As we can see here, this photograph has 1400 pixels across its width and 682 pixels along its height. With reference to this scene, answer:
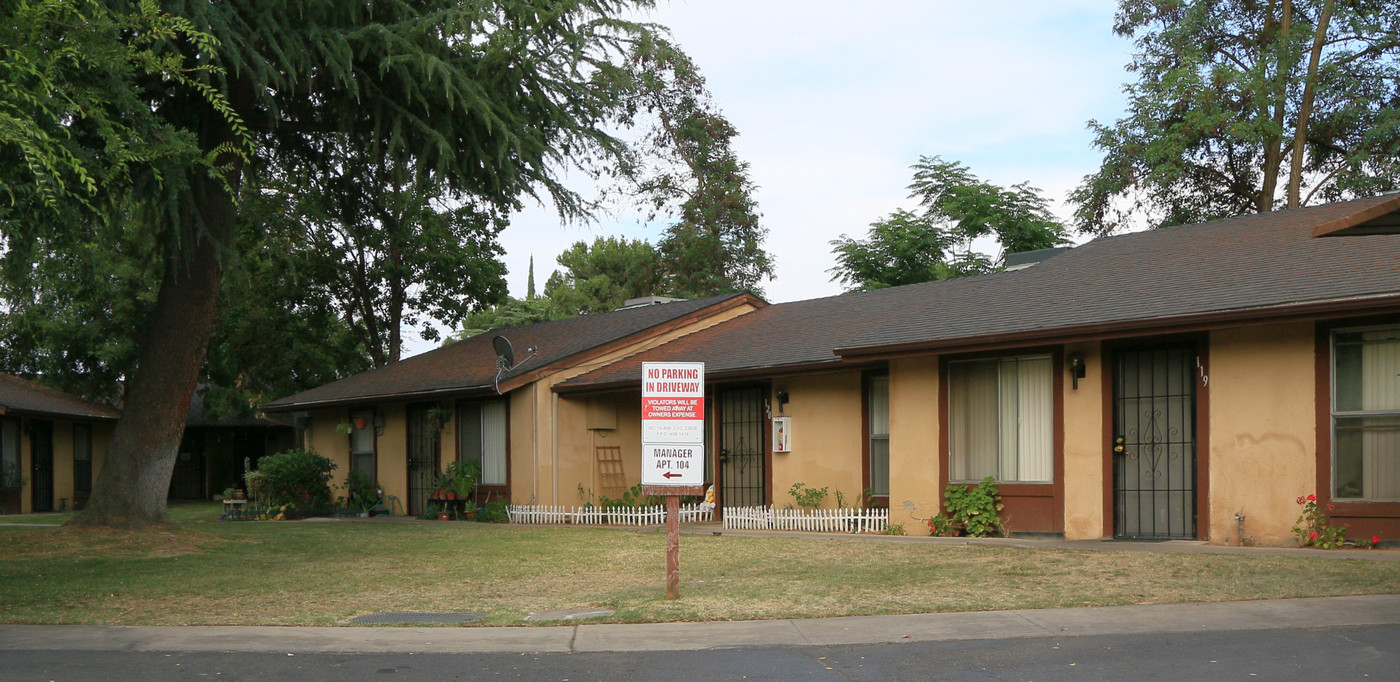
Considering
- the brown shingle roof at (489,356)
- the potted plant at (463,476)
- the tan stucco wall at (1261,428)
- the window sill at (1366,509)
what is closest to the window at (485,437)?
the potted plant at (463,476)

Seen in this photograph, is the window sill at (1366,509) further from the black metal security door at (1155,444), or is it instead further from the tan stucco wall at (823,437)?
the tan stucco wall at (823,437)

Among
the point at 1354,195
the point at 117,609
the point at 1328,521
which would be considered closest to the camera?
the point at 117,609

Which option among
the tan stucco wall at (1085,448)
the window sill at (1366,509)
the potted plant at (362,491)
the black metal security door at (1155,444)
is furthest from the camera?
the potted plant at (362,491)

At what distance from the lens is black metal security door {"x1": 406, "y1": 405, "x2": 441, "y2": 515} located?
2373 cm

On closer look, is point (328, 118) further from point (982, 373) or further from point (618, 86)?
point (982, 373)

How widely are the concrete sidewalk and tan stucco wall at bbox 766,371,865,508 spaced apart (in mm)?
8749

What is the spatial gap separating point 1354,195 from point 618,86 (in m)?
19.9

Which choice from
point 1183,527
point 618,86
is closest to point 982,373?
point 1183,527

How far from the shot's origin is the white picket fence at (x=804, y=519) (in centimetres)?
1666

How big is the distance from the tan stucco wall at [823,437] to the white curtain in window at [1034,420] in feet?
9.92

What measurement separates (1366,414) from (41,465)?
97.9 feet

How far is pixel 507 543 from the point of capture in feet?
52.2

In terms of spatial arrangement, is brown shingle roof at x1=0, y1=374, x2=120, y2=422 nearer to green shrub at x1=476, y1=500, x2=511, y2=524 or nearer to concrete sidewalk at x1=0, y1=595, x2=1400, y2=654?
green shrub at x1=476, y1=500, x2=511, y2=524

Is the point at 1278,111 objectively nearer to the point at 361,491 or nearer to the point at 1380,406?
the point at 1380,406
